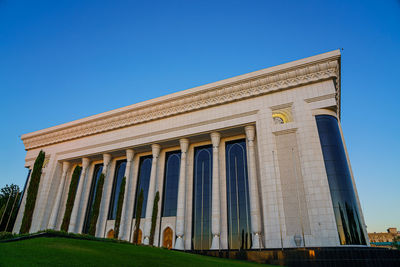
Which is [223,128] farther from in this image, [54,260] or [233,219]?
[54,260]

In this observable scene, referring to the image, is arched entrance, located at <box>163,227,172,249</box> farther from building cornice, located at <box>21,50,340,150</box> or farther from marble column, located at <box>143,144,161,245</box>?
building cornice, located at <box>21,50,340,150</box>

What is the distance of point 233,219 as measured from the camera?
23.2 meters

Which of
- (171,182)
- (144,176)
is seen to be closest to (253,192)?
(171,182)

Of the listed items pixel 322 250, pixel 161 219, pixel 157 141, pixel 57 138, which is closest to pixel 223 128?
pixel 157 141

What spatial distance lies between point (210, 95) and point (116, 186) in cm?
1483

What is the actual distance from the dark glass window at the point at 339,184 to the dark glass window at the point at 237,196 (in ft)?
22.7

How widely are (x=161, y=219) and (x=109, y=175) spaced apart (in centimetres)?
886

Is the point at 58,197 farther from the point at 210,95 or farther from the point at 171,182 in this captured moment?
the point at 210,95

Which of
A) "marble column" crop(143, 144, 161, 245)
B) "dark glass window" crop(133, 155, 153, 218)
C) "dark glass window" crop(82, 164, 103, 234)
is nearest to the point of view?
"marble column" crop(143, 144, 161, 245)

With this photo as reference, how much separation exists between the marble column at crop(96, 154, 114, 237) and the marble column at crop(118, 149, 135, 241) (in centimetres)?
272

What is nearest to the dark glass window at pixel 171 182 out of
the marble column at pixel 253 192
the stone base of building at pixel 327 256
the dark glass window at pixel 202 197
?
the dark glass window at pixel 202 197

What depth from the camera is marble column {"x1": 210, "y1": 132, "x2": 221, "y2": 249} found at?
2202 cm

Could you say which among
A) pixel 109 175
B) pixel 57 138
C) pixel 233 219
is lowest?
pixel 233 219

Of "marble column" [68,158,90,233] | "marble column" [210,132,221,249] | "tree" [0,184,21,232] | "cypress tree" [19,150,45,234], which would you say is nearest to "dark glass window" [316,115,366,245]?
"marble column" [210,132,221,249]
